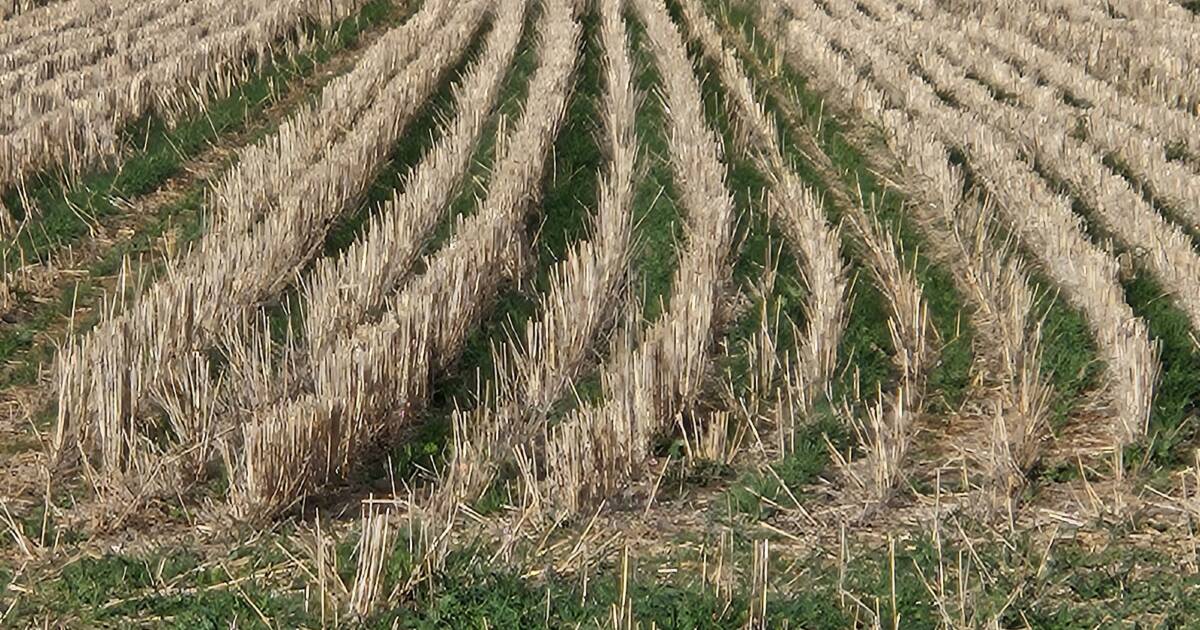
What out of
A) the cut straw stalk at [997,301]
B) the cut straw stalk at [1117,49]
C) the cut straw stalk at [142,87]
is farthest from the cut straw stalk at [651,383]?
the cut straw stalk at [1117,49]

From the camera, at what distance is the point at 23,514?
16.8ft

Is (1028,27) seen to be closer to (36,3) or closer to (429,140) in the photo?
(429,140)

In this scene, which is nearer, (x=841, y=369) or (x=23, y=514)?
(x=23, y=514)

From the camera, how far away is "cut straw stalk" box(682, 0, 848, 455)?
598 cm

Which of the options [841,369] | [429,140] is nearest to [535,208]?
[429,140]

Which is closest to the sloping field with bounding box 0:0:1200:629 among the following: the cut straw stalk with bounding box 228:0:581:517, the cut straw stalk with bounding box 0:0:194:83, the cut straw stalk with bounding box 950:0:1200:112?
the cut straw stalk with bounding box 228:0:581:517

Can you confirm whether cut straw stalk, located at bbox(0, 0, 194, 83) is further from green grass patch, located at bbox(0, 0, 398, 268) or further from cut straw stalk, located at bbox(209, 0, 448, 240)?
cut straw stalk, located at bbox(209, 0, 448, 240)

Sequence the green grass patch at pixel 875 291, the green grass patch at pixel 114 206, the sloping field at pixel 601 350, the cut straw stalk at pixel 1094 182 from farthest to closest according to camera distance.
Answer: the cut straw stalk at pixel 1094 182 < the green grass patch at pixel 114 206 < the green grass patch at pixel 875 291 < the sloping field at pixel 601 350

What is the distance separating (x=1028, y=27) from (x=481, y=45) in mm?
4900

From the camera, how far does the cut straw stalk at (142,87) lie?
30.5 ft

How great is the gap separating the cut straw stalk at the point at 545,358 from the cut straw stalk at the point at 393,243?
27.3 inches

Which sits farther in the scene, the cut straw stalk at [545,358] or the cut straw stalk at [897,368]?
the cut straw stalk at [897,368]

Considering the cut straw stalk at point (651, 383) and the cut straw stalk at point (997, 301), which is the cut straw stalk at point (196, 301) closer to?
the cut straw stalk at point (651, 383)

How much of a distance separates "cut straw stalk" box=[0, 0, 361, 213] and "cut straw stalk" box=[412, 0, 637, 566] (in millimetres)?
3387
